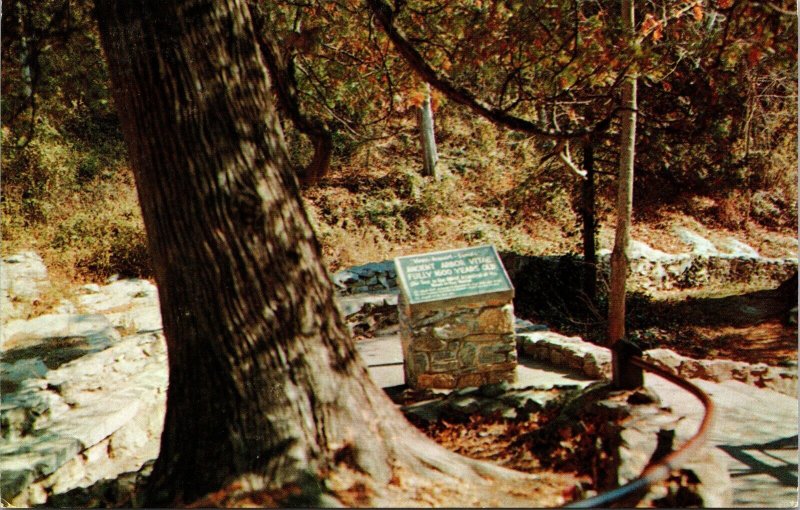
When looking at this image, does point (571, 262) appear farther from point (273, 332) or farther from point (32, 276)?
point (273, 332)

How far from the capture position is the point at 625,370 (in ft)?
13.3

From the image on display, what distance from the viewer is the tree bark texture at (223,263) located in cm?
287

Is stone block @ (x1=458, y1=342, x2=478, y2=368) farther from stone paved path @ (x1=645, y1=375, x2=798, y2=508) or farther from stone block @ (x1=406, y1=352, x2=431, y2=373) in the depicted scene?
stone paved path @ (x1=645, y1=375, x2=798, y2=508)

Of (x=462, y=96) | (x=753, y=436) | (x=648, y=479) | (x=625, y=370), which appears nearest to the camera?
(x=648, y=479)

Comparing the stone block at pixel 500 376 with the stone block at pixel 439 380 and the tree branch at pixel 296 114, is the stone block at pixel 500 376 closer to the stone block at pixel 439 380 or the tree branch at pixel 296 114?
the stone block at pixel 439 380

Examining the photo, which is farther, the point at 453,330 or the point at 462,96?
the point at 453,330

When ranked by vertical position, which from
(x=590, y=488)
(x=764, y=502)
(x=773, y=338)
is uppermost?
(x=590, y=488)

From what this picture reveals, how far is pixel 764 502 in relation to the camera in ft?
11.3

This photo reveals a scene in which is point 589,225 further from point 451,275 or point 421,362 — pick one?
point 421,362

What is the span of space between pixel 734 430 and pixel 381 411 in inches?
120

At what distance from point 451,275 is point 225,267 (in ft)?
12.1

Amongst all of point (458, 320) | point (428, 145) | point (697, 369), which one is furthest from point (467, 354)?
point (428, 145)

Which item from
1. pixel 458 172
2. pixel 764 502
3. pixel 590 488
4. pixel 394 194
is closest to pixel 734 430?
pixel 764 502

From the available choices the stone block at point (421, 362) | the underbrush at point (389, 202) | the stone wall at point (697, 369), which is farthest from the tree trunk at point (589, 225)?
the stone block at point (421, 362)
